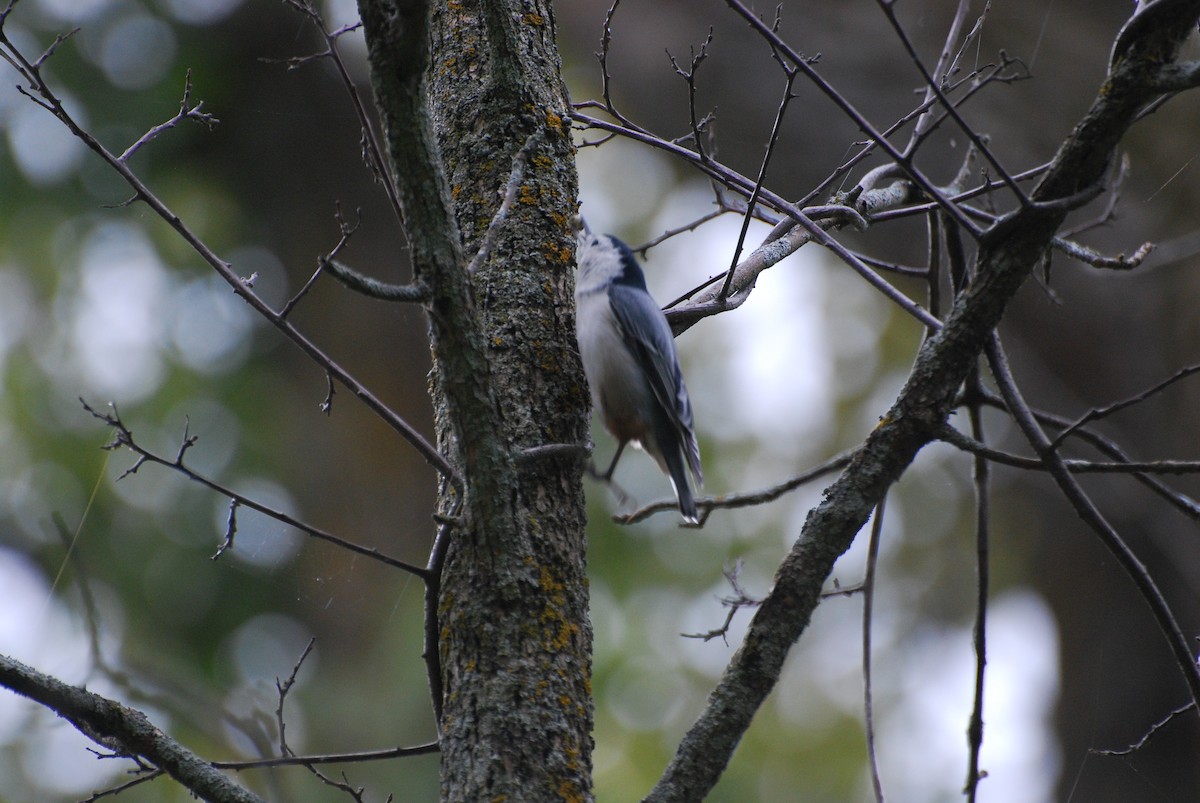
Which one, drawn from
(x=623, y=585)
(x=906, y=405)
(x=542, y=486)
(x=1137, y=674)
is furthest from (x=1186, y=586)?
(x=542, y=486)

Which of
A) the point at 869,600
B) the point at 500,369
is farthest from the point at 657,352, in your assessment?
the point at 869,600

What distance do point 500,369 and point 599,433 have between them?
178 inches

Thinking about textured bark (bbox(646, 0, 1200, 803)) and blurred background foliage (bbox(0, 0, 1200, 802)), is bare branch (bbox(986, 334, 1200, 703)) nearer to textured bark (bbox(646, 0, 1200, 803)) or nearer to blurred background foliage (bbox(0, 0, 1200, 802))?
textured bark (bbox(646, 0, 1200, 803))

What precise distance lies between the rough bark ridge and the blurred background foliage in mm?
2670

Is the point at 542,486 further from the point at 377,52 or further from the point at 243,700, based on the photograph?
the point at 243,700

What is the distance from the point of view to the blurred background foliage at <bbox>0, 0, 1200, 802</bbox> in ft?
17.5

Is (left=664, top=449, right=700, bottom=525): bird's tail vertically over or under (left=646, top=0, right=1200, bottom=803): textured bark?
over

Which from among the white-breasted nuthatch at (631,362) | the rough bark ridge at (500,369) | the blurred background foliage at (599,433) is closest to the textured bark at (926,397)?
the rough bark ridge at (500,369)

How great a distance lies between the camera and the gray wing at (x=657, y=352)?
2.39m

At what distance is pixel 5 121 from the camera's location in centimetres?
592

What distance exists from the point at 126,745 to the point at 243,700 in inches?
31.1

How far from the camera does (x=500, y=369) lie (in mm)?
1939

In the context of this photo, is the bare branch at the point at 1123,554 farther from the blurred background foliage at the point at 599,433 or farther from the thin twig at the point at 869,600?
the blurred background foliage at the point at 599,433

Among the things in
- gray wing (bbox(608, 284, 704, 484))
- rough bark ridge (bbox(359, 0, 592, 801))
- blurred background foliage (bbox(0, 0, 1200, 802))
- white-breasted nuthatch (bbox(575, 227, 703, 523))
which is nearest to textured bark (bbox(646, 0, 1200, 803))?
rough bark ridge (bbox(359, 0, 592, 801))
